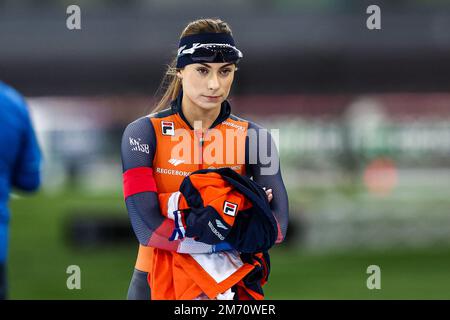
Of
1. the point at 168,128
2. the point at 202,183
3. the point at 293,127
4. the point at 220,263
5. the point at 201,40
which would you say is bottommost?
the point at 220,263

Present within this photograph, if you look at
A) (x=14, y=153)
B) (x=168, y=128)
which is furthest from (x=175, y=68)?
(x=14, y=153)

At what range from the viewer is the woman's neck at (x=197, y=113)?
3.27m

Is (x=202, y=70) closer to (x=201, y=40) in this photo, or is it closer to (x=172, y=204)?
(x=201, y=40)

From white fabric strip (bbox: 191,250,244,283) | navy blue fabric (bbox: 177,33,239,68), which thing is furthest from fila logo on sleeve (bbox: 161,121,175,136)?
white fabric strip (bbox: 191,250,244,283)

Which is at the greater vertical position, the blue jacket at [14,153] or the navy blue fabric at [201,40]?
the navy blue fabric at [201,40]

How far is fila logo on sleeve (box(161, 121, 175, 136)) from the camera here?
10.6 ft

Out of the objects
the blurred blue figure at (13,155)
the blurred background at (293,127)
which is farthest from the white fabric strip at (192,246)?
the blurred blue figure at (13,155)

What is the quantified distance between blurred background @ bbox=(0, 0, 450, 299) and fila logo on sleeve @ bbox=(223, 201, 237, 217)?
72cm

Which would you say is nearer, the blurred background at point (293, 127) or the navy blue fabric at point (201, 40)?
the navy blue fabric at point (201, 40)

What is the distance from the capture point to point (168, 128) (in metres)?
3.25

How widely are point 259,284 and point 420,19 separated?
2738cm

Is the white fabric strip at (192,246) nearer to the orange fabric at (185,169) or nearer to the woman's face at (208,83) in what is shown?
the orange fabric at (185,169)

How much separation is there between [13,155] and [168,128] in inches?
66.0

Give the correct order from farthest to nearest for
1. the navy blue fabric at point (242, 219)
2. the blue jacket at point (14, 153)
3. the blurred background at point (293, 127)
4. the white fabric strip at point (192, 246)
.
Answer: the blurred background at point (293, 127)
the blue jacket at point (14, 153)
the white fabric strip at point (192, 246)
the navy blue fabric at point (242, 219)
